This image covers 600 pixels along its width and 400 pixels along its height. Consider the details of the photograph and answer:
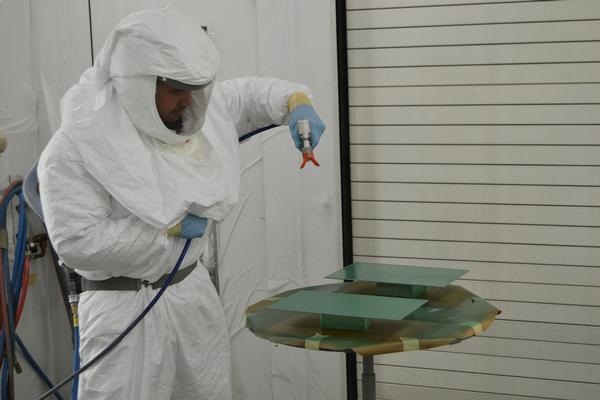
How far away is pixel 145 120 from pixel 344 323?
35.9 inches

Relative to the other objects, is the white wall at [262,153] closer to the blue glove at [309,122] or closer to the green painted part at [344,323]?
the blue glove at [309,122]

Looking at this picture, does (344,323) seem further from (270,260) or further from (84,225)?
(270,260)

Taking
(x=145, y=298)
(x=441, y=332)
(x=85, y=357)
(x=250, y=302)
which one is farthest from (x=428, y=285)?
(x=250, y=302)

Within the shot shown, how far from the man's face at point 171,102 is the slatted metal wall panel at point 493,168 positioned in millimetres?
1303

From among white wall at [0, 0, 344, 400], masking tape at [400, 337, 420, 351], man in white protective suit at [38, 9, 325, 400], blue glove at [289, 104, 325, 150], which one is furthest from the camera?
white wall at [0, 0, 344, 400]

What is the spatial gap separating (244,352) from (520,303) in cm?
131

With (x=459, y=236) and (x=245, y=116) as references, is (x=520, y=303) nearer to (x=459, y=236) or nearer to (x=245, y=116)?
(x=459, y=236)

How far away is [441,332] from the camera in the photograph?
268 cm

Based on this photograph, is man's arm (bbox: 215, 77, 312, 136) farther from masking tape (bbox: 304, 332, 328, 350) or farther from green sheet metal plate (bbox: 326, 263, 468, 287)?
masking tape (bbox: 304, 332, 328, 350)

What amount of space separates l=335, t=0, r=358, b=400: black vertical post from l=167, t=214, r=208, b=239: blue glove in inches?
51.9

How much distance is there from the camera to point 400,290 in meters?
3.14

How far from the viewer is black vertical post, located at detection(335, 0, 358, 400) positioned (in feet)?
13.6

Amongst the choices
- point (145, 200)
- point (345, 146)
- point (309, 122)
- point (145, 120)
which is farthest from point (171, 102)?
point (345, 146)

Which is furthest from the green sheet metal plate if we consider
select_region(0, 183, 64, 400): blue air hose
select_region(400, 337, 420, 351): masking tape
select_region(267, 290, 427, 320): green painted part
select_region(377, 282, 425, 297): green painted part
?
select_region(0, 183, 64, 400): blue air hose
